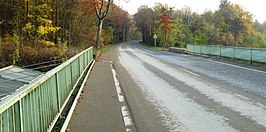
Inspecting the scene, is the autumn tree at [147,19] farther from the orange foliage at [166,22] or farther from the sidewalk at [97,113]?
the sidewalk at [97,113]

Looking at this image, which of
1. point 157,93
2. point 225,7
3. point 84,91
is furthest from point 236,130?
point 225,7

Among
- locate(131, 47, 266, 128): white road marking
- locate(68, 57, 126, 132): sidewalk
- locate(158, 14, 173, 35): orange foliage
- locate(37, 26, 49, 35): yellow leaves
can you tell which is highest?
locate(158, 14, 173, 35): orange foliage

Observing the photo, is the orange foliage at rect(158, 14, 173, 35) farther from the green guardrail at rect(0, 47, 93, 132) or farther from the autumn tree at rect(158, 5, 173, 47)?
the green guardrail at rect(0, 47, 93, 132)

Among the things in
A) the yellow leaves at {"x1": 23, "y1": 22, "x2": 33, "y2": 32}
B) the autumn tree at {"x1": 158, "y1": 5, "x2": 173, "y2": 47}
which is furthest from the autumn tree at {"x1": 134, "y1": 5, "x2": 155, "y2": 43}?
the yellow leaves at {"x1": 23, "y1": 22, "x2": 33, "y2": 32}

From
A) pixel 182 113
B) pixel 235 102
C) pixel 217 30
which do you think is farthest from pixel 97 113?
pixel 217 30

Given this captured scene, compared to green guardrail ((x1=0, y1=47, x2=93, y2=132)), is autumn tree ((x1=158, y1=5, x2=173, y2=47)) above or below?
above

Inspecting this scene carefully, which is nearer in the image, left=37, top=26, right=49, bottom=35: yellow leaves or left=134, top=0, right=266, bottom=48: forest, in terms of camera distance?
left=37, top=26, right=49, bottom=35: yellow leaves

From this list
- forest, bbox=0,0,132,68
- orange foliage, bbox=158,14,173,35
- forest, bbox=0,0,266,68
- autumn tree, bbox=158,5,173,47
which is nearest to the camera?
forest, bbox=0,0,132,68

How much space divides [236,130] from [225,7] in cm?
8712

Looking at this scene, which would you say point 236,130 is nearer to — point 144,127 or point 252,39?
point 144,127

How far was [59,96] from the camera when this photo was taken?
7.67 meters

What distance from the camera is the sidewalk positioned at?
7.04m

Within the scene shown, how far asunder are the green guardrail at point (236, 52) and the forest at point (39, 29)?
42.5 feet

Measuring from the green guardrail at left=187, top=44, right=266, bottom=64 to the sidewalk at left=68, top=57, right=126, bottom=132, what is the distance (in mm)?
13914
